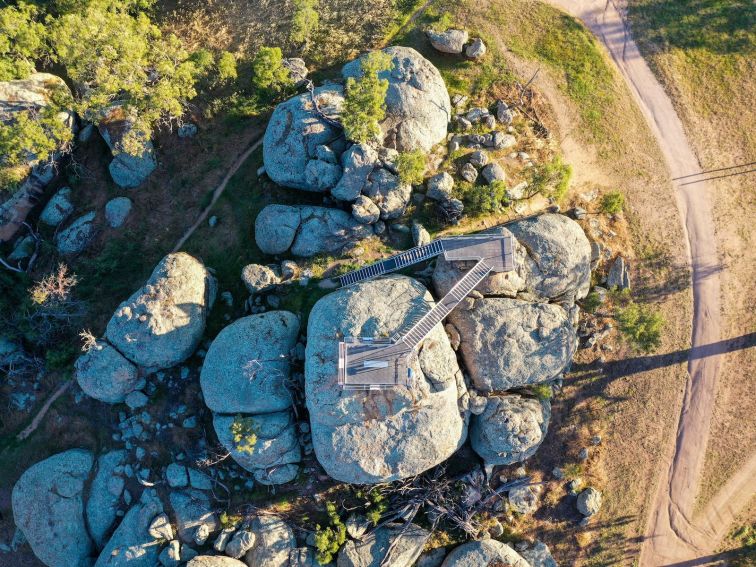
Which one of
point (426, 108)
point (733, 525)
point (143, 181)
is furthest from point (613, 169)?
point (143, 181)

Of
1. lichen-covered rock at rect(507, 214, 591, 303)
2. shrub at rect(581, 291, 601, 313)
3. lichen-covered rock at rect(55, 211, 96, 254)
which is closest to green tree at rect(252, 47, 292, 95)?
lichen-covered rock at rect(55, 211, 96, 254)

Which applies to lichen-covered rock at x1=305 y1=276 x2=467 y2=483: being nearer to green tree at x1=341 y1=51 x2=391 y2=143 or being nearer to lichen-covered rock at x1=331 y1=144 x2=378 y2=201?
lichen-covered rock at x1=331 y1=144 x2=378 y2=201

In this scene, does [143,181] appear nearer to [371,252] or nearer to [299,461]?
[371,252]

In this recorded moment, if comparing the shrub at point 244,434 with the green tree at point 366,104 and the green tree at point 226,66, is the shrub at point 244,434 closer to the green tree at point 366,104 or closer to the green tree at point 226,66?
the green tree at point 366,104

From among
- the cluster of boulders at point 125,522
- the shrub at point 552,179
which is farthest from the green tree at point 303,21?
the cluster of boulders at point 125,522

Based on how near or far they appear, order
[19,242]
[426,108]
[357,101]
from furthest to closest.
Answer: [19,242] < [426,108] < [357,101]

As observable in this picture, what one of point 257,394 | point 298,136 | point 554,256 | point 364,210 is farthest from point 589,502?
point 298,136
